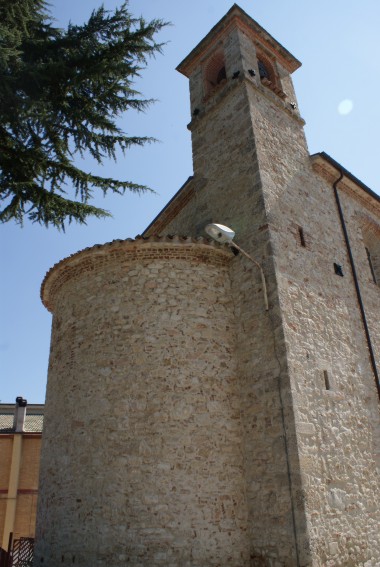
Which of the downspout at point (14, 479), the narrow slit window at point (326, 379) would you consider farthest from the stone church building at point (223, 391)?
the downspout at point (14, 479)

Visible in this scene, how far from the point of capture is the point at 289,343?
24.5ft

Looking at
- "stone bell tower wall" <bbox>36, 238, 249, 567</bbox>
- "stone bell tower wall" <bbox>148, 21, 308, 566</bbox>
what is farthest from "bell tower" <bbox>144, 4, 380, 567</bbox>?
"stone bell tower wall" <bbox>36, 238, 249, 567</bbox>

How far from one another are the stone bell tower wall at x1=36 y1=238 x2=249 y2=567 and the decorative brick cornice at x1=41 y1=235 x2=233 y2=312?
0.02 m

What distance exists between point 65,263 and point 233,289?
3.19 metres

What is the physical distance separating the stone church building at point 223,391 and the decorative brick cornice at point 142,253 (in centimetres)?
3

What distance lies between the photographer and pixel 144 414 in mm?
7289

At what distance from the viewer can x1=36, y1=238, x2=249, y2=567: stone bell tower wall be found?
672 centimetres

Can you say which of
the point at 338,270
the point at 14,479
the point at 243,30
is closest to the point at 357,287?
the point at 338,270

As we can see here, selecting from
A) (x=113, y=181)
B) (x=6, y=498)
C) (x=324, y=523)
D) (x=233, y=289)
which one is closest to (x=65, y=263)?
(x=113, y=181)

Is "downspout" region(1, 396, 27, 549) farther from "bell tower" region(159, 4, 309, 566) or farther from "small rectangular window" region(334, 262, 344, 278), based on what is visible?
"small rectangular window" region(334, 262, 344, 278)

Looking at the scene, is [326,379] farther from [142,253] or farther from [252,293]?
[142,253]

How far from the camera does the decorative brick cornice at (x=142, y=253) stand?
27.3 ft

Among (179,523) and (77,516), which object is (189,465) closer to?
(179,523)

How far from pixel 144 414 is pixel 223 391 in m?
1.34
